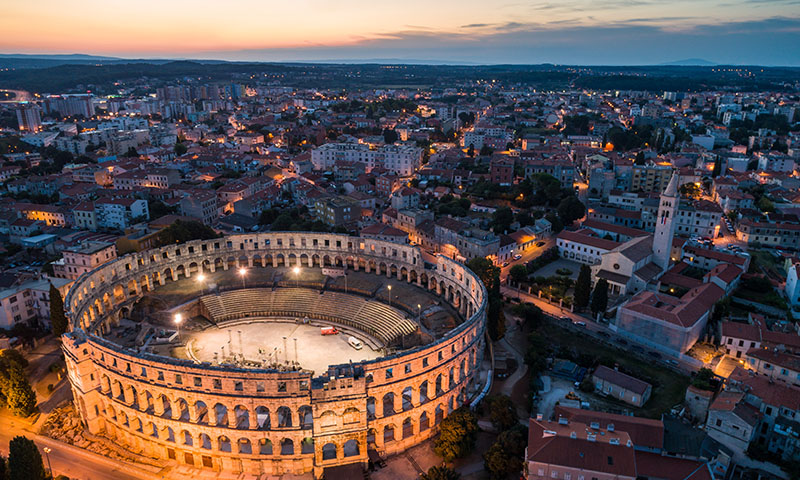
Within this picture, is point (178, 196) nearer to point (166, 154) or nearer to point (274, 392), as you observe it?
point (166, 154)

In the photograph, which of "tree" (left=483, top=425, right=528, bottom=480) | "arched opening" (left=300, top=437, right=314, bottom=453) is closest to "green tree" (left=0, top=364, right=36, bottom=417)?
"arched opening" (left=300, top=437, right=314, bottom=453)

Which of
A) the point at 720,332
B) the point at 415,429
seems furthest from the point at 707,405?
the point at 415,429

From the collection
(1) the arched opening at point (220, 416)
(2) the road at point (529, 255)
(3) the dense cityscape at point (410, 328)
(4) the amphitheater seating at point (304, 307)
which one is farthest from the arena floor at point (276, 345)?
(2) the road at point (529, 255)

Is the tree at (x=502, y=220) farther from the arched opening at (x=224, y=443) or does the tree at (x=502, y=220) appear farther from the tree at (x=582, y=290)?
the arched opening at (x=224, y=443)

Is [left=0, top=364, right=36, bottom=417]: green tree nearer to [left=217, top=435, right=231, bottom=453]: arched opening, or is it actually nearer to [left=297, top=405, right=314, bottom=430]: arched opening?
[left=217, top=435, right=231, bottom=453]: arched opening

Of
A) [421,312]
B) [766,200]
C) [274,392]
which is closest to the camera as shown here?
[274,392]
